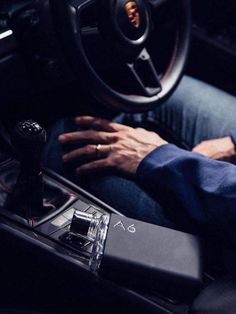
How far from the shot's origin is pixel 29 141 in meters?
0.94

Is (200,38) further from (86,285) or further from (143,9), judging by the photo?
(86,285)

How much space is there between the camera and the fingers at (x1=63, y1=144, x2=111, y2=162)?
118 centimetres

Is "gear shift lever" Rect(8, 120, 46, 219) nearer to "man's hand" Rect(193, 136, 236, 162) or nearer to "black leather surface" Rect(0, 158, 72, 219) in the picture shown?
"black leather surface" Rect(0, 158, 72, 219)

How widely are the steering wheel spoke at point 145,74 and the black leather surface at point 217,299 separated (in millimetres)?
536

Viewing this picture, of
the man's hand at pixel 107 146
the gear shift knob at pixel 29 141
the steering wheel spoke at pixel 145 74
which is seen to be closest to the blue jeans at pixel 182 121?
the man's hand at pixel 107 146

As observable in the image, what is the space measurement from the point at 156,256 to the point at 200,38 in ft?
3.14

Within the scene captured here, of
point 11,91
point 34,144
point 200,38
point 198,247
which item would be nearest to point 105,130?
point 11,91

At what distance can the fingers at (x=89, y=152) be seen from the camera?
1.18 metres

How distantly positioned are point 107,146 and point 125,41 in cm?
22

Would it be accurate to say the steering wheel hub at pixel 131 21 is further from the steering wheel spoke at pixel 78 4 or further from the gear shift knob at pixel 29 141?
the gear shift knob at pixel 29 141

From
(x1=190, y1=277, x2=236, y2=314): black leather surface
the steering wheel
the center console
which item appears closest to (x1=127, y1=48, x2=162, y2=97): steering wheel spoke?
the steering wheel

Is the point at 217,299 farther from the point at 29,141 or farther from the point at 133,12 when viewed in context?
the point at 133,12

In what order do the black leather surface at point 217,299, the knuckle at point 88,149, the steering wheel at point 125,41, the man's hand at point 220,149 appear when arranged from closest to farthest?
the black leather surface at point 217,299
the steering wheel at point 125,41
the knuckle at point 88,149
the man's hand at point 220,149

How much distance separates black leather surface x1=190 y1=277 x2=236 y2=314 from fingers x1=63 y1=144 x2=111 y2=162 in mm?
420
